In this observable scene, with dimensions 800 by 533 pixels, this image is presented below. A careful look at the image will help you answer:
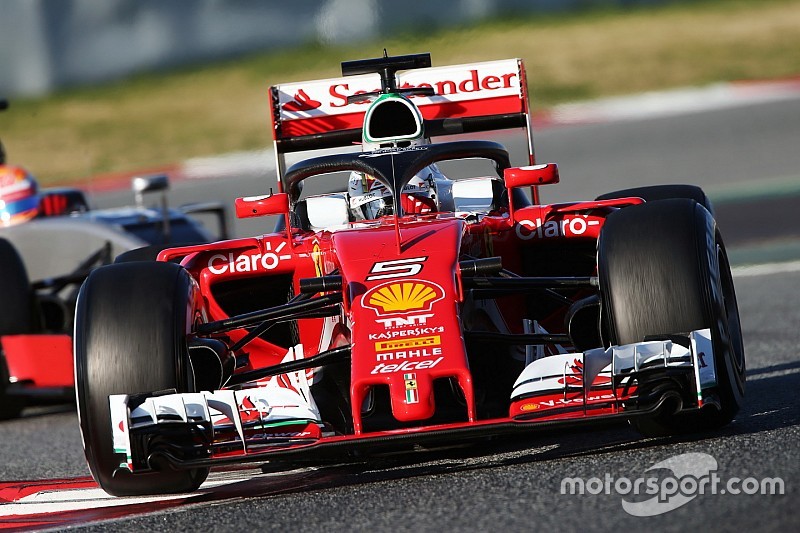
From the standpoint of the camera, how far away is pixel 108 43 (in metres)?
22.3

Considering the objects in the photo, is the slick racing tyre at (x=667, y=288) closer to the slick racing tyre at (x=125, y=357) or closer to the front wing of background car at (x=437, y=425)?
the front wing of background car at (x=437, y=425)

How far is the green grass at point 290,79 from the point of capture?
22031 mm

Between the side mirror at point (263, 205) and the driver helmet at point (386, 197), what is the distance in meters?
0.70

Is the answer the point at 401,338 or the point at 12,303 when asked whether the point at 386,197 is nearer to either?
the point at 401,338

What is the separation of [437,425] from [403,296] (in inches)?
23.6

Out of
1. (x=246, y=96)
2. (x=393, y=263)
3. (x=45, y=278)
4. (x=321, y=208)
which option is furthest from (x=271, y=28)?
(x=393, y=263)

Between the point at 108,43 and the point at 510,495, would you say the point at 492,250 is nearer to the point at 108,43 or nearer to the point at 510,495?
the point at 510,495

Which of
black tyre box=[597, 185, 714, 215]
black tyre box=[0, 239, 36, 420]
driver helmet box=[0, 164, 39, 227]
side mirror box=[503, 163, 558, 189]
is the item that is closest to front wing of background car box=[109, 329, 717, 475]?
side mirror box=[503, 163, 558, 189]

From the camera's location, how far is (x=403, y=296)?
17.6 feet

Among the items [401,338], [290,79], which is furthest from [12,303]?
[290,79]

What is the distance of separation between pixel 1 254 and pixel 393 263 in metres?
4.22

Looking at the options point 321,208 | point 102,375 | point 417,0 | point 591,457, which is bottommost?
point 591,457

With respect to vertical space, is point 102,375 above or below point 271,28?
below

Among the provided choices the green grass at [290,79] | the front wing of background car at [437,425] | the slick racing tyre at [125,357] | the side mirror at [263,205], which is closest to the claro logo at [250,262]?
the side mirror at [263,205]
